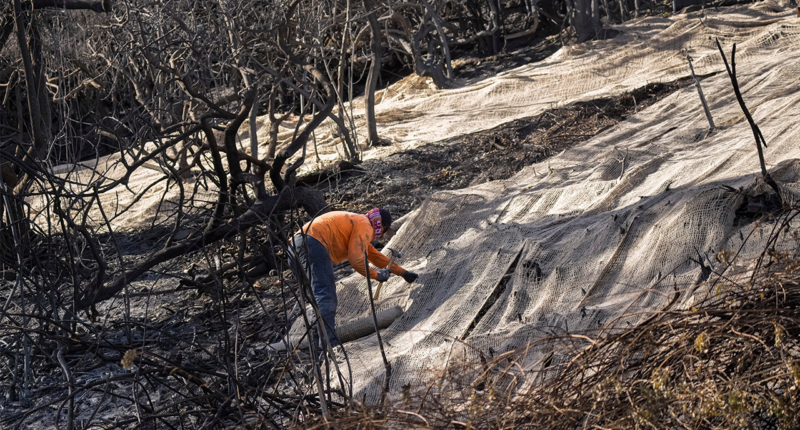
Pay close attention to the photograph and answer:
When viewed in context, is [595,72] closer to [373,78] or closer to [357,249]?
[373,78]

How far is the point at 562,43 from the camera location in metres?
11.9

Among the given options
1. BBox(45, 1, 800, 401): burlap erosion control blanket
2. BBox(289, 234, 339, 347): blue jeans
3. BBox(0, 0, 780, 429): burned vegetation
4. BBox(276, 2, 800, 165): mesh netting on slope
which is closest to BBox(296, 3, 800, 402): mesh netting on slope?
BBox(45, 1, 800, 401): burlap erosion control blanket

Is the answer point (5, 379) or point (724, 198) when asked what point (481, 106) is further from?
point (5, 379)

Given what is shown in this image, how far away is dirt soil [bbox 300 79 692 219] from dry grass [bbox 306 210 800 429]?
4.59 m

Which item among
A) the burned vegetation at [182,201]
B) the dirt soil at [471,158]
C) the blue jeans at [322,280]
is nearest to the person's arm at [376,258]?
the blue jeans at [322,280]

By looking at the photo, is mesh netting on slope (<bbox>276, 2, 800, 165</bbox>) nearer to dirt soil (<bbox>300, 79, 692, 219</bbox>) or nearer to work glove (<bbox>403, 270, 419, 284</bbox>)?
dirt soil (<bbox>300, 79, 692, 219</bbox>)

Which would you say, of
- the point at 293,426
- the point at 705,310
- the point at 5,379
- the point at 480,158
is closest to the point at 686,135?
the point at 480,158

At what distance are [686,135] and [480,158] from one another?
2206 mm

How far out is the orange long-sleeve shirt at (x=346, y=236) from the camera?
4.73 metres

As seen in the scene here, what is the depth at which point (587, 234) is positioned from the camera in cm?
456

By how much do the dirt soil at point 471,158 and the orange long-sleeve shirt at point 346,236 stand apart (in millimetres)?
2098

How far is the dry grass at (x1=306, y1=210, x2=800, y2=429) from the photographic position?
200 centimetres

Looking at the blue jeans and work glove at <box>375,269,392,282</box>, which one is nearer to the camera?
the blue jeans

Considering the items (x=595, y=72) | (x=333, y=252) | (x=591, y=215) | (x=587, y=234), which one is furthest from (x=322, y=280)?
(x=595, y=72)
